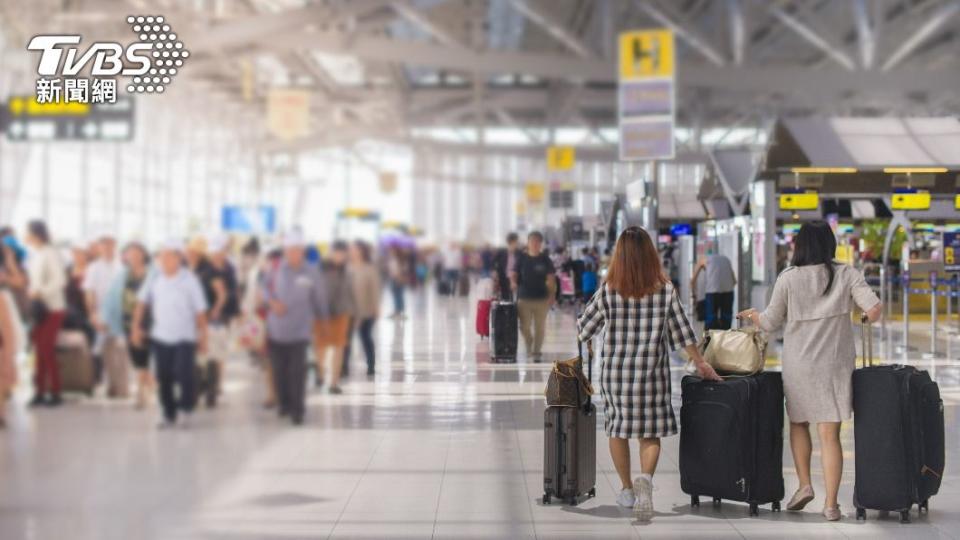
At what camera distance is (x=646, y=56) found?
1588 cm

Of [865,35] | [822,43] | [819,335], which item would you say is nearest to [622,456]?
[819,335]

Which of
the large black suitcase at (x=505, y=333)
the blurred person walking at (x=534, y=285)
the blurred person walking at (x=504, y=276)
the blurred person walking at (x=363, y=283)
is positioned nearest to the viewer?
the blurred person walking at (x=363, y=283)

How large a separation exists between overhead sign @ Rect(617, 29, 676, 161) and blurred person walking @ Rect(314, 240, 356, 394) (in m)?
9.68

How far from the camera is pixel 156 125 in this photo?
5.24 metres

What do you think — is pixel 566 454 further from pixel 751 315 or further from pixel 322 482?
pixel 322 482

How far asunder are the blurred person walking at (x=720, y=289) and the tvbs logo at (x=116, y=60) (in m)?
13.8

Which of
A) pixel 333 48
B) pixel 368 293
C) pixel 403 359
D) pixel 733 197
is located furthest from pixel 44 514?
pixel 333 48

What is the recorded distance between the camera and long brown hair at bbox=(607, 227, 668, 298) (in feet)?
22.4

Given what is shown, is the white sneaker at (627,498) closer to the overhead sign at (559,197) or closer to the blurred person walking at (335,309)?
the blurred person walking at (335,309)

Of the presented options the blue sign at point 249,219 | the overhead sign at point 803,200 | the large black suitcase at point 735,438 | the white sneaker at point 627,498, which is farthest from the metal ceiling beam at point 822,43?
the blue sign at point 249,219

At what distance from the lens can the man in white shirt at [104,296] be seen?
13.6ft

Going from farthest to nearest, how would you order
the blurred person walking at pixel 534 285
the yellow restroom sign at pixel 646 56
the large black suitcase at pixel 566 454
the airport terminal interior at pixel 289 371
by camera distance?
1. the yellow restroom sign at pixel 646 56
2. the blurred person walking at pixel 534 285
3. the large black suitcase at pixel 566 454
4. the airport terminal interior at pixel 289 371

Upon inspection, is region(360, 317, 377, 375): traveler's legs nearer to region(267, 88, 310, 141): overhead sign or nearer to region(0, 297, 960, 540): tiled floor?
region(0, 297, 960, 540): tiled floor

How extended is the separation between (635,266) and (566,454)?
1210 mm
